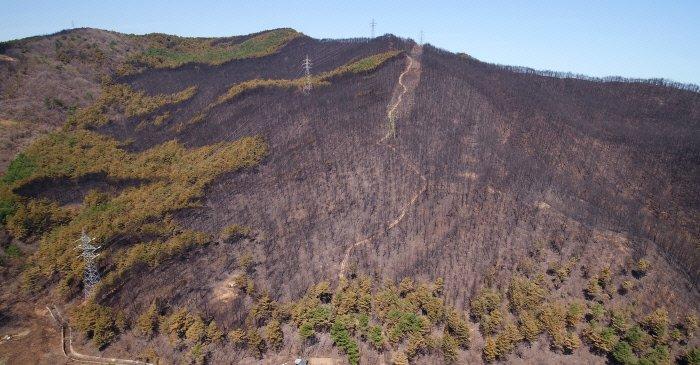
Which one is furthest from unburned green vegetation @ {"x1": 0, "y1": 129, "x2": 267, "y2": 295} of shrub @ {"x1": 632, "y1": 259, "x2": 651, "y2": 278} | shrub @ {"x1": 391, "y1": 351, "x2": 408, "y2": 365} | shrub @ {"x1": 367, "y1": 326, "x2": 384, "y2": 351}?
shrub @ {"x1": 632, "y1": 259, "x2": 651, "y2": 278}

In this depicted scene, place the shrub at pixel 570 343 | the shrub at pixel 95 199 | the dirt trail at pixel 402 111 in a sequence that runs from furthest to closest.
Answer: the shrub at pixel 95 199, the dirt trail at pixel 402 111, the shrub at pixel 570 343

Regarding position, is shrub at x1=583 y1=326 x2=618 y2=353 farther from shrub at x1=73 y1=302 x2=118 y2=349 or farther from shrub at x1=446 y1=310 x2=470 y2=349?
shrub at x1=73 y1=302 x2=118 y2=349

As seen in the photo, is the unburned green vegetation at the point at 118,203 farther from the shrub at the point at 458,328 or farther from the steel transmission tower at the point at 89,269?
the shrub at the point at 458,328

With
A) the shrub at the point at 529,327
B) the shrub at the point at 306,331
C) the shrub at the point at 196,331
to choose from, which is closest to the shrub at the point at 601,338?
the shrub at the point at 529,327

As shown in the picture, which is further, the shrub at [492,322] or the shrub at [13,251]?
the shrub at [13,251]

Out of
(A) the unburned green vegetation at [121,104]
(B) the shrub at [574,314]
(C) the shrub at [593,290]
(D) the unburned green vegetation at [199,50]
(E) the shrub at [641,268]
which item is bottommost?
(B) the shrub at [574,314]

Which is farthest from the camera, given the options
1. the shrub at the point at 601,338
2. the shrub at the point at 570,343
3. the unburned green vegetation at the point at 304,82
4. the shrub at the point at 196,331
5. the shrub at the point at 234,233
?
the unburned green vegetation at the point at 304,82

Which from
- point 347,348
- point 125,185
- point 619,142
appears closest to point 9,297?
point 125,185
